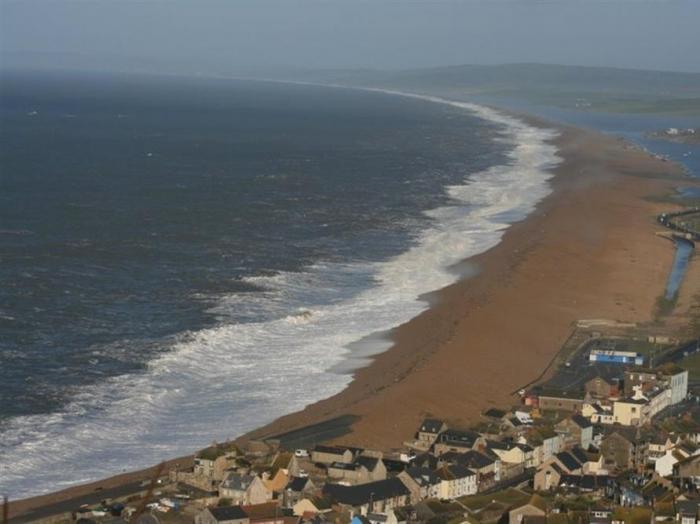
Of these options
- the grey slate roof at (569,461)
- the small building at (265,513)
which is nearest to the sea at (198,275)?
the small building at (265,513)

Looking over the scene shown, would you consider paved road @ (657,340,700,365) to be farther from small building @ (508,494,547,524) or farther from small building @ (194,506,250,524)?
small building @ (194,506,250,524)

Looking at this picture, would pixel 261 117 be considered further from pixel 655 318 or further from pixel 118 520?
pixel 118 520

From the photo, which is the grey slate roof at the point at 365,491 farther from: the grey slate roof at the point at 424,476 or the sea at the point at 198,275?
the sea at the point at 198,275

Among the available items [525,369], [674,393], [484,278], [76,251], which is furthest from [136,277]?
[674,393]

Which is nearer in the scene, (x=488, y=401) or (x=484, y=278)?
(x=488, y=401)

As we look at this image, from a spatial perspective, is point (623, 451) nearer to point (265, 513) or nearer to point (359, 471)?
point (359, 471)

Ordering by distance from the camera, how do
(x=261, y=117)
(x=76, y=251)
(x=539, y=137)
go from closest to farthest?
(x=76, y=251)
(x=539, y=137)
(x=261, y=117)

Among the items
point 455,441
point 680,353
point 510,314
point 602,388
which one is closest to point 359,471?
point 455,441
